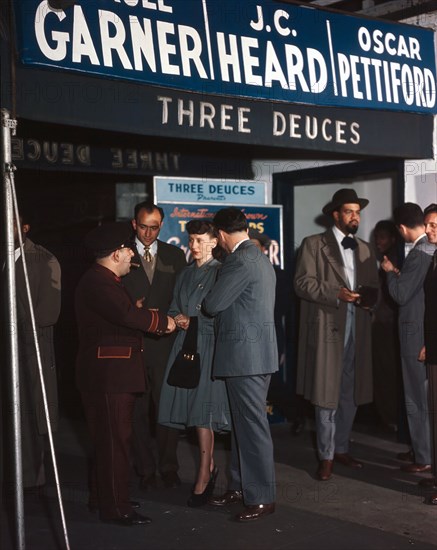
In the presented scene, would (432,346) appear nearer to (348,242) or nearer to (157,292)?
(348,242)

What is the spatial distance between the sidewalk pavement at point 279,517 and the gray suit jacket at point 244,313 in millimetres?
913

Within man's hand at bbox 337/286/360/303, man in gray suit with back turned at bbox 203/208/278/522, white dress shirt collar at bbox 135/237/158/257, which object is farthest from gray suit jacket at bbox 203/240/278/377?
man's hand at bbox 337/286/360/303

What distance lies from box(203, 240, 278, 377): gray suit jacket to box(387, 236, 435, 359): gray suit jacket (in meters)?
1.39

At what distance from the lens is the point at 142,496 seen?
→ 555 centimetres

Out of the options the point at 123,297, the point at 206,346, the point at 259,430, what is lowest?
the point at 259,430

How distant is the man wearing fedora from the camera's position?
6105 mm

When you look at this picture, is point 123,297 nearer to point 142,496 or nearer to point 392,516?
point 142,496

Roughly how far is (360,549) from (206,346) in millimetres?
1574

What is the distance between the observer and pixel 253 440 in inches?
199

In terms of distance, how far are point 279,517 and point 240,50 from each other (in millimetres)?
3162

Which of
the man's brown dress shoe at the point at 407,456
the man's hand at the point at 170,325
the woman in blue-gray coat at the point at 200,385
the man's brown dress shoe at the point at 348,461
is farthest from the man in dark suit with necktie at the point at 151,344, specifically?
the man's brown dress shoe at the point at 407,456

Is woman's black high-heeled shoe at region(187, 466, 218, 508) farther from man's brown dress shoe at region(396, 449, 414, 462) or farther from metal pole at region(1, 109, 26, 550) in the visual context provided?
man's brown dress shoe at region(396, 449, 414, 462)

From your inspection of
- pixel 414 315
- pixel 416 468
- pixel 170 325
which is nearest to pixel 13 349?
pixel 170 325

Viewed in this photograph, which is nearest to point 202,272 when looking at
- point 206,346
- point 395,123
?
point 206,346
